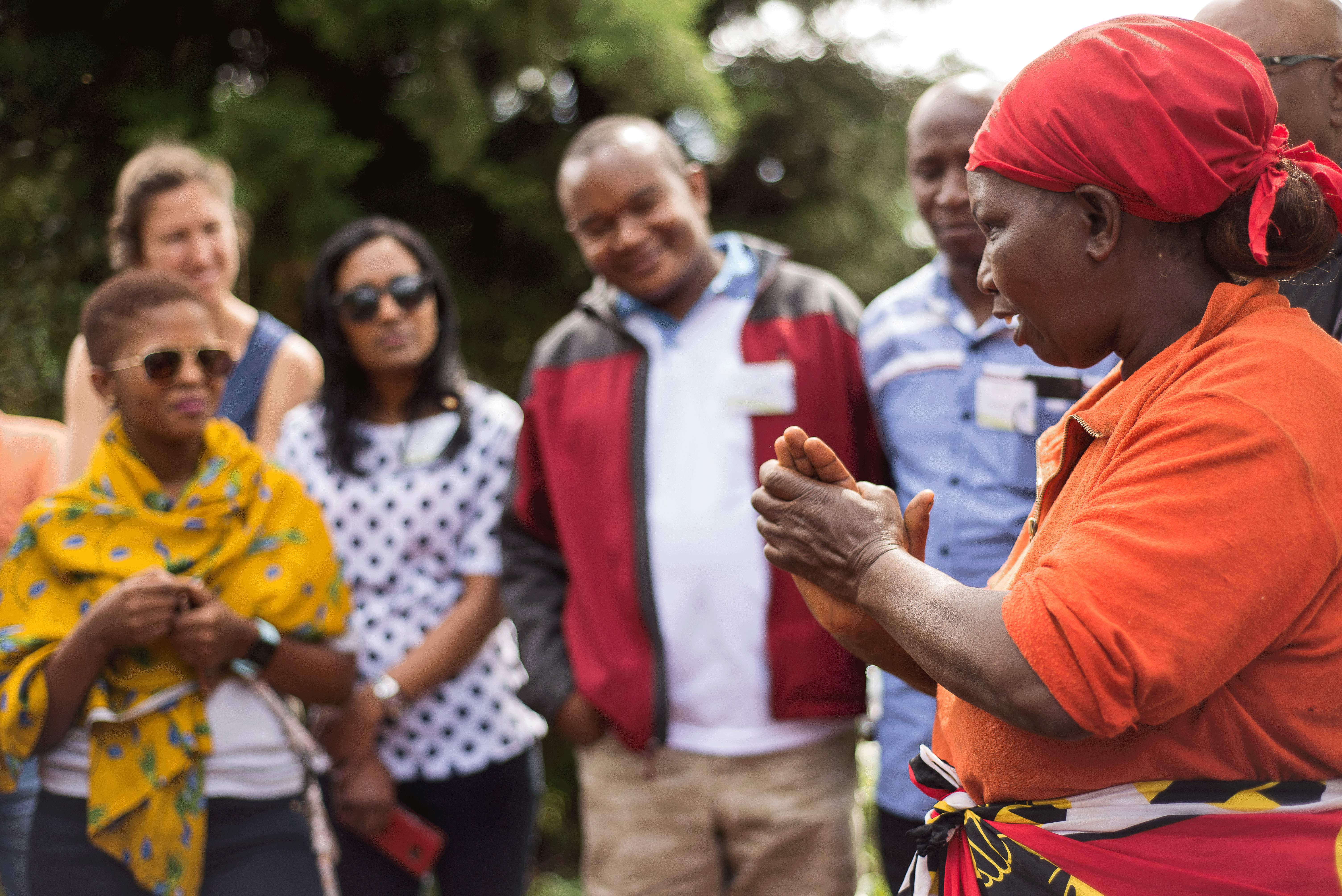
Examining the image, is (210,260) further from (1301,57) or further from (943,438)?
(1301,57)

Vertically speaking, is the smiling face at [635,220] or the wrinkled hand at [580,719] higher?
the smiling face at [635,220]

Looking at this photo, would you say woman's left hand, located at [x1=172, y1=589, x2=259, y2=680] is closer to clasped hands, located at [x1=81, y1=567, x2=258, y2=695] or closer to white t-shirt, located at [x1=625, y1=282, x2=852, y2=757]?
clasped hands, located at [x1=81, y1=567, x2=258, y2=695]

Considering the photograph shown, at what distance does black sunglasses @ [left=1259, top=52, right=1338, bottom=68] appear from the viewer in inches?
74.4

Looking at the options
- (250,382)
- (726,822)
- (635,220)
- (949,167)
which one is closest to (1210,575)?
(949,167)

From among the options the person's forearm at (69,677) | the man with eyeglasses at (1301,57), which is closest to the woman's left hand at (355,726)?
the person's forearm at (69,677)

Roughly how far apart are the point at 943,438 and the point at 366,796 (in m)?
1.88

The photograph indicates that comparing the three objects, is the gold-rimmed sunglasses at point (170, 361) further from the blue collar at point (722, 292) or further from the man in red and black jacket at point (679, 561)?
the blue collar at point (722, 292)

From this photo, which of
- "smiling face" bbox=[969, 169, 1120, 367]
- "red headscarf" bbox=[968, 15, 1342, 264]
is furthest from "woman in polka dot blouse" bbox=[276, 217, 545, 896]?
"red headscarf" bbox=[968, 15, 1342, 264]

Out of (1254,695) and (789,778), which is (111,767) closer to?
(789,778)

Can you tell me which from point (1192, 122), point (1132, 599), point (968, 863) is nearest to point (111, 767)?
point (968, 863)

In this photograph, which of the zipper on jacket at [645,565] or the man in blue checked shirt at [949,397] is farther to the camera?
the zipper on jacket at [645,565]

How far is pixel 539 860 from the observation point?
555 centimetres

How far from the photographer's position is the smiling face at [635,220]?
9.64ft

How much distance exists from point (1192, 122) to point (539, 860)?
17.2 ft
